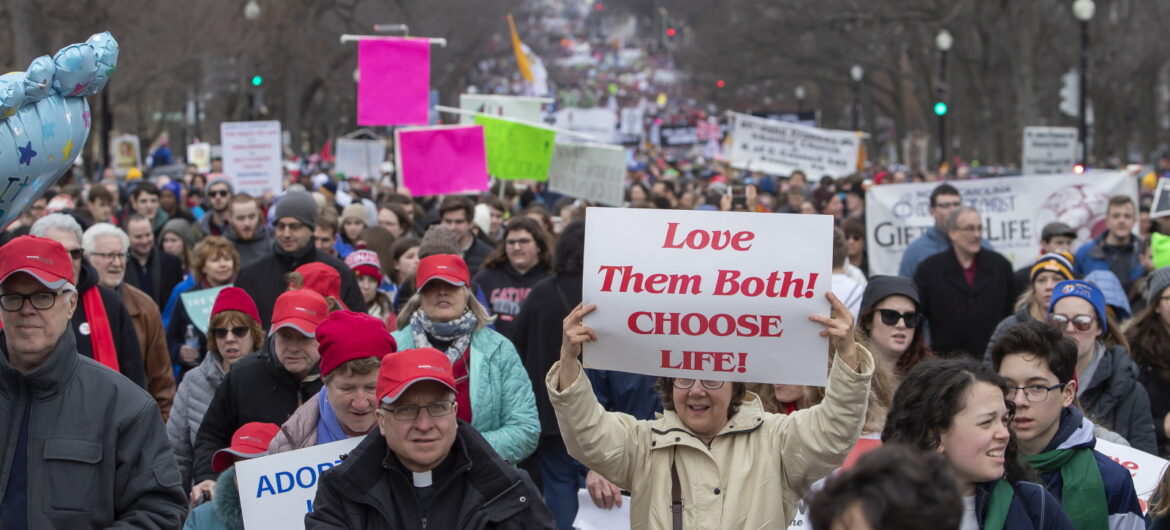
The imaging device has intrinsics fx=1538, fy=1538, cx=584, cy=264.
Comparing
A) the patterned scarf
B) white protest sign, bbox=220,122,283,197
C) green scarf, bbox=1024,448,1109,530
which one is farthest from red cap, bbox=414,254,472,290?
white protest sign, bbox=220,122,283,197

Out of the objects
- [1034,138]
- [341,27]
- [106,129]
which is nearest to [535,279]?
[1034,138]

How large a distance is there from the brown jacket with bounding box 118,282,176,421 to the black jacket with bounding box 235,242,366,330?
0.88 m

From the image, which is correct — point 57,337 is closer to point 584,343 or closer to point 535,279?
point 584,343

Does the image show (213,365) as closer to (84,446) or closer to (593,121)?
(84,446)

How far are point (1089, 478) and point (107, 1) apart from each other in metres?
25.8

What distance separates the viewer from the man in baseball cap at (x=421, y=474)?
4172 millimetres

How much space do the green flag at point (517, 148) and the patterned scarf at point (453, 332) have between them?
9526 mm

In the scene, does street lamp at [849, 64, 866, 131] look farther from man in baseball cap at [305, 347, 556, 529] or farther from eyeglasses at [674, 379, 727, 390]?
man in baseball cap at [305, 347, 556, 529]

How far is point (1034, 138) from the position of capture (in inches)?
891

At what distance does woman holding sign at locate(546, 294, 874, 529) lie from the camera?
4.48 meters

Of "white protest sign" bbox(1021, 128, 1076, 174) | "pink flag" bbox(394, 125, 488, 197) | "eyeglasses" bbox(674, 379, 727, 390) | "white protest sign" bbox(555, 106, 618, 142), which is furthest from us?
"white protest sign" bbox(555, 106, 618, 142)

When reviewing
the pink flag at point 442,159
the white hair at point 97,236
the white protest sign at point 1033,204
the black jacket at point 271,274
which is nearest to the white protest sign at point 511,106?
the pink flag at point 442,159

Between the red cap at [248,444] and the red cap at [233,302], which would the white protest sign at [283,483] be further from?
the red cap at [233,302]

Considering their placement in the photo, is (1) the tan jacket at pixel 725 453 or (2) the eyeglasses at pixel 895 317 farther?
(2) the eyeglasses at pixel 895 317
